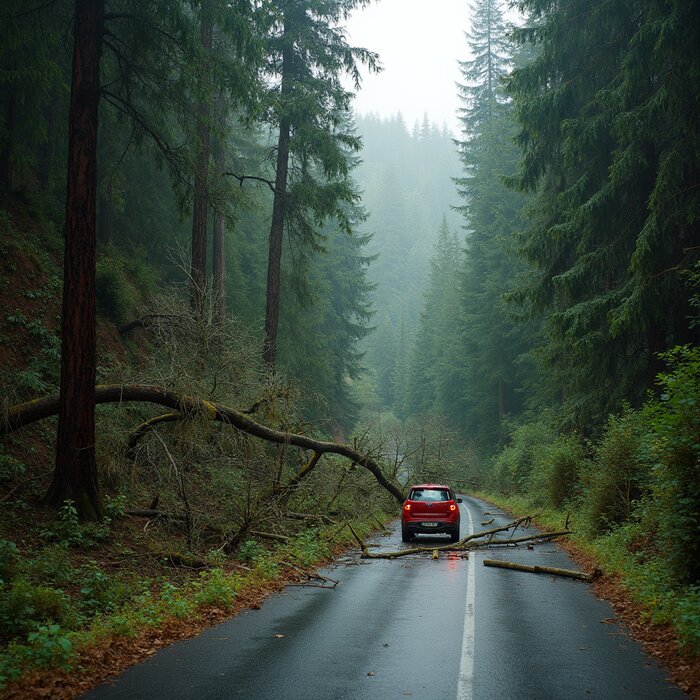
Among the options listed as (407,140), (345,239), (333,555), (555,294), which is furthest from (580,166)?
(407,140)

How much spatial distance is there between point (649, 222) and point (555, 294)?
5.72 m

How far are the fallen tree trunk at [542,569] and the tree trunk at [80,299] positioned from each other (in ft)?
27.1

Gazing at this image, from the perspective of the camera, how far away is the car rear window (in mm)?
A: 17219

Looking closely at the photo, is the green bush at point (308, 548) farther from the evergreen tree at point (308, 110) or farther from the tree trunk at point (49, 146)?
the tree trunk at point (49, 146)

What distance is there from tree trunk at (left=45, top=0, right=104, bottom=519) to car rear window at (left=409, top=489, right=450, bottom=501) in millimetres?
9428

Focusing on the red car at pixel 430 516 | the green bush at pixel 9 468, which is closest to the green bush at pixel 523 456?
the red car at pixel 430 516

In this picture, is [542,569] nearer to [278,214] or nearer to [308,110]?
[278,214]

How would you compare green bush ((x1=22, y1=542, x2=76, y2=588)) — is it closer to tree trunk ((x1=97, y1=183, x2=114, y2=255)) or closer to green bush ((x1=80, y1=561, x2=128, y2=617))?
green bush ((x1=80, y1=561, x2=128, y2=617))

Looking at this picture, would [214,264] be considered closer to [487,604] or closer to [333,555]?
[333,555]

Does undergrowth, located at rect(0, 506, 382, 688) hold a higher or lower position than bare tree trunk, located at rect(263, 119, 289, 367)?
lower

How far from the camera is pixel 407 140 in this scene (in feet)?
549

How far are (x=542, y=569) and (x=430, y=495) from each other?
5477mm

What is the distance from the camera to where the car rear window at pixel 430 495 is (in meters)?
17.2

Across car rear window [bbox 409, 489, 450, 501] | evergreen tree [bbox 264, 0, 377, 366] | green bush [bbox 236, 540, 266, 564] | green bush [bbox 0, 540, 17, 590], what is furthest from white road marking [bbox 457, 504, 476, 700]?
evergreen tree [bbox 264, 0, 377, 366]
